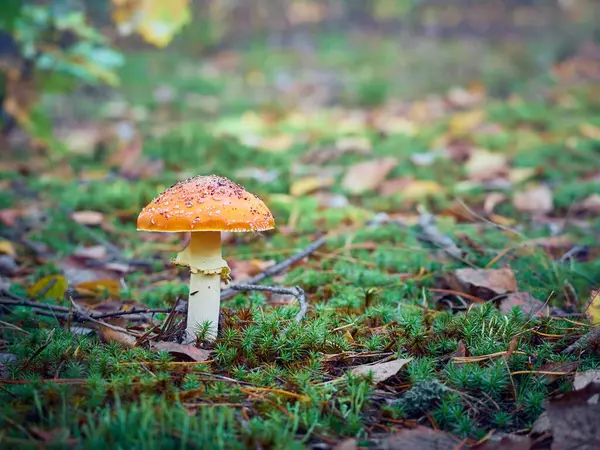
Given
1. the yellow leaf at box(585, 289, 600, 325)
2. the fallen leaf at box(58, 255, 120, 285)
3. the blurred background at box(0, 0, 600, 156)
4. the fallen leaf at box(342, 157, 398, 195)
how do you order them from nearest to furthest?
the yellow leaf at box(585, 289, 600, 325) → the fallen leaf at box(58, 255, 120, 285) → the fallen leaf at box(342, 157, 398, 195) → the blurred background at box(0, 0, 600, 156)

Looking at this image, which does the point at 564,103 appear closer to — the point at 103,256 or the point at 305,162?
the point at 305,162

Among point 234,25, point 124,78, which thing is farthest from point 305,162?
point 234,25

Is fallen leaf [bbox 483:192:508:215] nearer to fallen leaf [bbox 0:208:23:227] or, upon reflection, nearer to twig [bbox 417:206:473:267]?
twig [bbox 417:206:473:267]

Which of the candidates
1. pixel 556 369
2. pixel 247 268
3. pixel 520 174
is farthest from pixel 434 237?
pixel 520 174

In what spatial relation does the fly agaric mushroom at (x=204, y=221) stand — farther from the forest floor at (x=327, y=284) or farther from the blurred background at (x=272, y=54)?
the blurred background at (x=272, y=54)

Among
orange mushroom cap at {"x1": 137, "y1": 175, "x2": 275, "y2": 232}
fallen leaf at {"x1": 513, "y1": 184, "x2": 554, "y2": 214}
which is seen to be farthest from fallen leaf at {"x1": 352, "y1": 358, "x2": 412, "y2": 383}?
fallen leaf at {"x1": 513, "y1": 184, "x2": 554, "y2": 214}

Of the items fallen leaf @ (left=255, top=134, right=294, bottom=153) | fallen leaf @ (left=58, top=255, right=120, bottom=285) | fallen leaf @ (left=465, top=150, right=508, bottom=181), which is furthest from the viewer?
fallen leaf @ (left=255, top=134, right=294, bottom=153)
